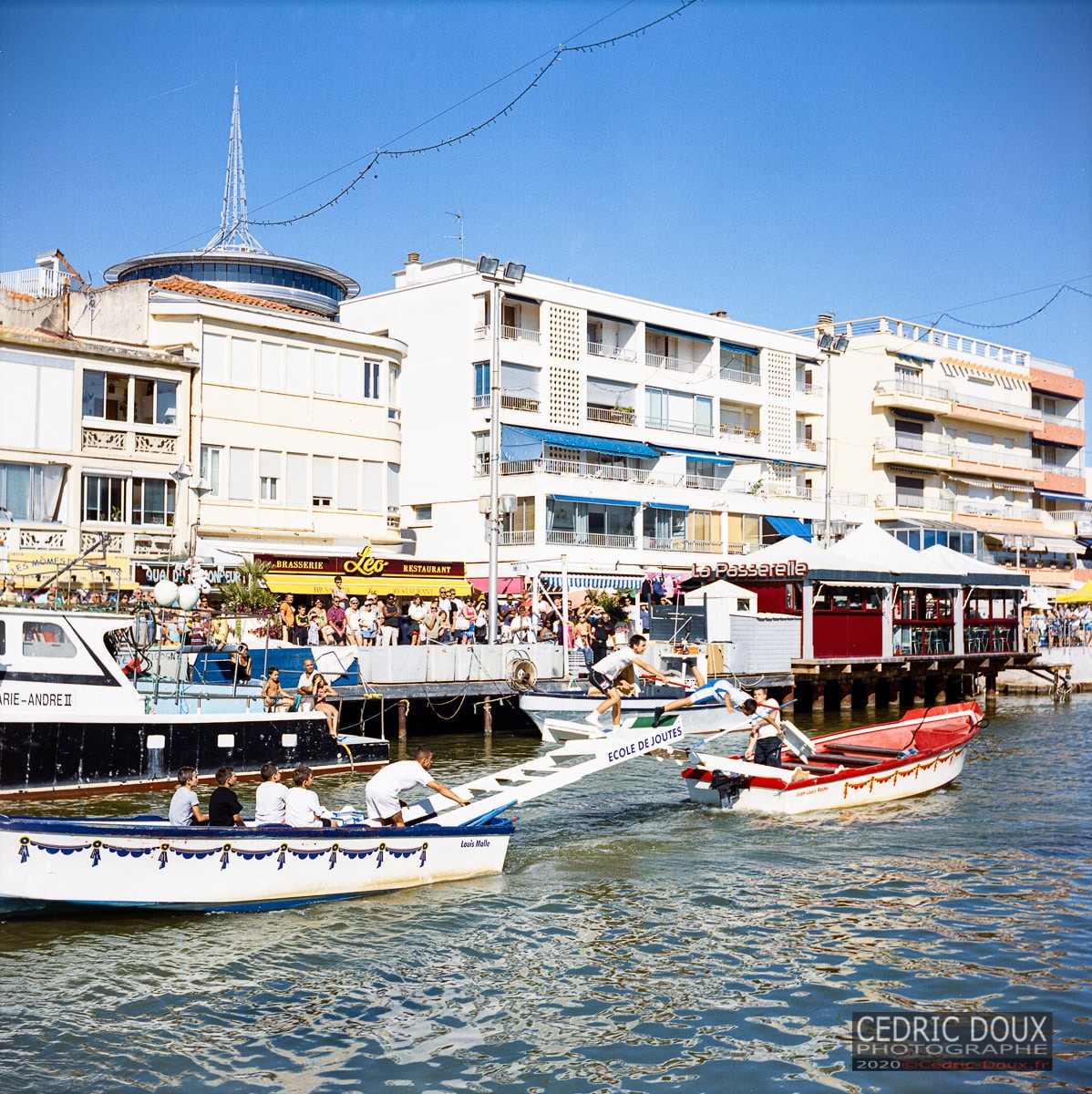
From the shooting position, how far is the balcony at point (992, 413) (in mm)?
73000

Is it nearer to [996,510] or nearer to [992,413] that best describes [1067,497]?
[996,510]

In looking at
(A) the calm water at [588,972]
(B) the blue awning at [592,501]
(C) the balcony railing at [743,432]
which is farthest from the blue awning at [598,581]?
(A) the calm water at [588,972]

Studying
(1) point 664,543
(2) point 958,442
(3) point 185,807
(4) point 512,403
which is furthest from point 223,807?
(2) point 958,442

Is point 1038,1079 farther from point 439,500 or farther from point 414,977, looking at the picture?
point 439,500

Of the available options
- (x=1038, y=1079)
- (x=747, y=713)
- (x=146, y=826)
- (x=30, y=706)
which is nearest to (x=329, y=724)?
(x=30, y=706)

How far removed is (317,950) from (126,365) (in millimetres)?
27790

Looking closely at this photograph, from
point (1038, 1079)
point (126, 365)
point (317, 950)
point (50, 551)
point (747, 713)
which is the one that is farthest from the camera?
point (126, 365)

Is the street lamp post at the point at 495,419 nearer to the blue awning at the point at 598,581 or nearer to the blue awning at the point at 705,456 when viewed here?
the blue awning at the point at 598,581

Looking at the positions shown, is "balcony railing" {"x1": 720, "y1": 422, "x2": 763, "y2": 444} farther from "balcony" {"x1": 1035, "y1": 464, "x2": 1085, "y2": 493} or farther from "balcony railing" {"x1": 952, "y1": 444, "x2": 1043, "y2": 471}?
"balcony" {"x1": 1035, "y1": 464, "x2": 1085, "y2": 493}

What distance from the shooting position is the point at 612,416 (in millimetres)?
55312

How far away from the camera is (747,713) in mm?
21141

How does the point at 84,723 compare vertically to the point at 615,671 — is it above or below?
below

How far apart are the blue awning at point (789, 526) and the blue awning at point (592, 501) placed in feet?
30.2

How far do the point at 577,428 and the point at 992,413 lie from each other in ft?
109
